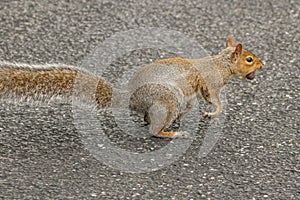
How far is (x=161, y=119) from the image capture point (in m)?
3.83

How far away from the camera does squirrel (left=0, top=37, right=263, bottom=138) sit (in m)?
3.74

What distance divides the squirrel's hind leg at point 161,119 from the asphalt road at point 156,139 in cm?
5

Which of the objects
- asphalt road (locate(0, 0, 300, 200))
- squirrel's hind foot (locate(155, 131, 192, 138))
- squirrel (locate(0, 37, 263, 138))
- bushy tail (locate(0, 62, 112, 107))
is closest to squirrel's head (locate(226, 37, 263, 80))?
squirrel (locate(0, 37, 263, 138))

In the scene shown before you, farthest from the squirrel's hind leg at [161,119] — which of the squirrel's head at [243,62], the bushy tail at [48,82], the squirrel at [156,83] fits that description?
the squirrel's head at [243,62]

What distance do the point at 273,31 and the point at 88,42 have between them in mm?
1149

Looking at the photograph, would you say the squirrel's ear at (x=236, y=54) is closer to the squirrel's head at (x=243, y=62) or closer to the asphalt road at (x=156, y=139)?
the squirrel's head at (x=243, y=62)

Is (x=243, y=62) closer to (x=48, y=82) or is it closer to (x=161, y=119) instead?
(x=161, y=119)

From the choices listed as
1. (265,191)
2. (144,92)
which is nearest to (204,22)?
(144,92)

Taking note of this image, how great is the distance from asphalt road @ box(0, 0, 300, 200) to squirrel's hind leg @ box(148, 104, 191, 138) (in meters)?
0.05

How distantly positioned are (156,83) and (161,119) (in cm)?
17

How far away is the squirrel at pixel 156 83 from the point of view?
3.74 m

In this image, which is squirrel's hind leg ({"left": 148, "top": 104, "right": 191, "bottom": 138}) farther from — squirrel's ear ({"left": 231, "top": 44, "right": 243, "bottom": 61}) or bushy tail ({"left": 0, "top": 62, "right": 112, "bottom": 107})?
squirrel's ear ({"left": 231, "top": 44, "right": 243, "bottom": 61})

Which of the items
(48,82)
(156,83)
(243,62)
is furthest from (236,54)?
(48,82)

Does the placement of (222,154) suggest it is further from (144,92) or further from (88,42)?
(88,42)
